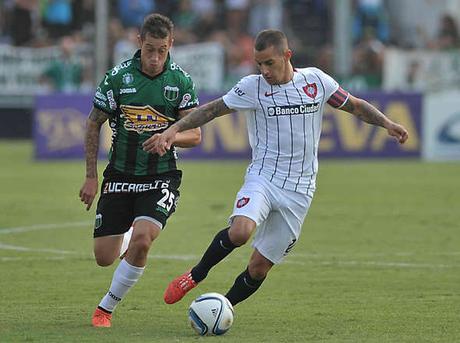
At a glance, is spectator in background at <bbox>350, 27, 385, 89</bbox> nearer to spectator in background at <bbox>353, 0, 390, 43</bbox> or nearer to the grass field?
spectator in background at <bbox>353, 0, 390, 43</bbox>

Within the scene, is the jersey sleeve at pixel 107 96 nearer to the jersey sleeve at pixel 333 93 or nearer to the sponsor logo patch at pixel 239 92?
the sponsor logo patch at pixel 239 92

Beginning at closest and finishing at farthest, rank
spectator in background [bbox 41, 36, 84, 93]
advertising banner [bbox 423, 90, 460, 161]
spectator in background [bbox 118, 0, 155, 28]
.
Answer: advertising banner [bbox 423, 90, 460, 161] → spectator in background [bbox 41, 36, 84, 93] → spectator in background [bbox 118, 0, 155, 28]

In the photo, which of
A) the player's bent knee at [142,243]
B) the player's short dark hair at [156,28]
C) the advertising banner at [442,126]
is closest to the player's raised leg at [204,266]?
the player's bent knee at [142,243]

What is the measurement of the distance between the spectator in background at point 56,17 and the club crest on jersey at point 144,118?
21710 millimetres

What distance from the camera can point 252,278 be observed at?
8.77 meters

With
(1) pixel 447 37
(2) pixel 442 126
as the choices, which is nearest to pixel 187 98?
(2) pixel 442 126

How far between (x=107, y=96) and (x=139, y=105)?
0.78 feet

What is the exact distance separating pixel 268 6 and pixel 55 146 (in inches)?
345

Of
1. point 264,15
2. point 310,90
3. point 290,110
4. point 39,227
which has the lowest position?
point 264,15

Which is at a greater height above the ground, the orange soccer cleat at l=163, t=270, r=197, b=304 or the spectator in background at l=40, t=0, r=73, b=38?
the orange soccer cleat at l=163, t=270, r=197, b=304

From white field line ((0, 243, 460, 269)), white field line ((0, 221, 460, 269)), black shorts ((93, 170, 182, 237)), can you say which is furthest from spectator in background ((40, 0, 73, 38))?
black shorts ((93, 170, 182, 237))

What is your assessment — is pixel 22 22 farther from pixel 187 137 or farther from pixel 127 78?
pixel 187 137

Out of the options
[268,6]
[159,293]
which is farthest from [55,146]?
[159,293]

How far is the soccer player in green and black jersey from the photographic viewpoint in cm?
882
